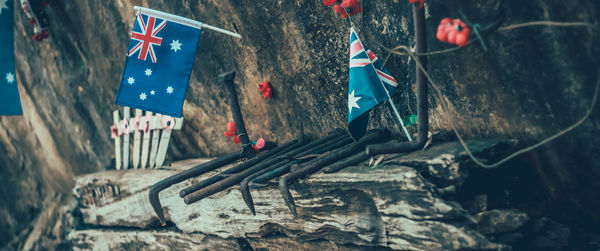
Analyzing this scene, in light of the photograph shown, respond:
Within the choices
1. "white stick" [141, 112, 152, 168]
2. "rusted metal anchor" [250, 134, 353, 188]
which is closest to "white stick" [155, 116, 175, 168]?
"white stick" [141, 112, 152, 168]

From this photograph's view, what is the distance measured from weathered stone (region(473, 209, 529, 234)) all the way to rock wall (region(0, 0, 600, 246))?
1.10 feet

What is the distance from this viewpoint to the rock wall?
9.25 feet

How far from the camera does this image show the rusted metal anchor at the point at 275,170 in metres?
3.70

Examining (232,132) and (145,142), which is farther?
(145,142)

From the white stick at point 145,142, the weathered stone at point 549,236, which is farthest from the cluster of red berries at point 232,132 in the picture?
the weathered stone at point 549,236

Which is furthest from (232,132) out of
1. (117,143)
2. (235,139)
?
(117,143)

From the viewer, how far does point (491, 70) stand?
305cm

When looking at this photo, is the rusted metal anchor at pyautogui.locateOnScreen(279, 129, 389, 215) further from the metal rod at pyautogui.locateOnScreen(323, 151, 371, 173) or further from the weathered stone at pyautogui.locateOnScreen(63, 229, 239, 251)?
the weathered stone at pyautogui.locateOnScreen(63, 229, 239, 251)

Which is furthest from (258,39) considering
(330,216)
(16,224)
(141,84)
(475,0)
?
(16,224)

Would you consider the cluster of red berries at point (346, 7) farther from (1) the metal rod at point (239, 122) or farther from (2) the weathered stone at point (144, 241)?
(2) the weathered stone at point (144, 241)

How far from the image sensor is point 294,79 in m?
4.45

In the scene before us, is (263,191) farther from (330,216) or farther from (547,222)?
(547,222)

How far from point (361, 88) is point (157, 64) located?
202 centimetres

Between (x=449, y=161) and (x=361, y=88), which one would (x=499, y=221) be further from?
(x=361, y=88)
